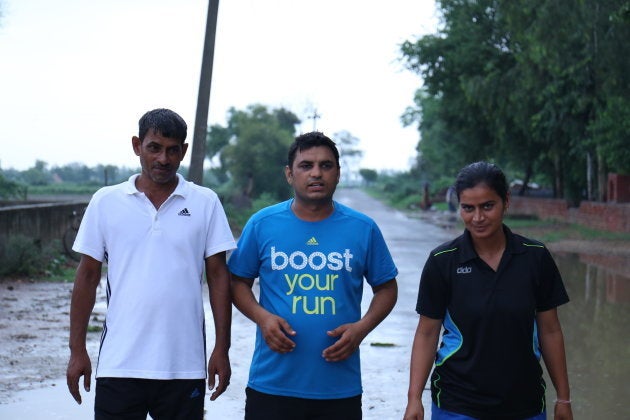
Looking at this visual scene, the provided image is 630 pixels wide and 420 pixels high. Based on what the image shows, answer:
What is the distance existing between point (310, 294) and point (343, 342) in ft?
0.78

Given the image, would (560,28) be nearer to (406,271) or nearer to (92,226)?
(406,271)

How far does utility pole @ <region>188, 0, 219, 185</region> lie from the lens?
42.2 feet

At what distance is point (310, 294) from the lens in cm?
381

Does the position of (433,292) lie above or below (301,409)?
above

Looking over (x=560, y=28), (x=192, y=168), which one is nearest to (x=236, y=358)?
(x=192, y=168)

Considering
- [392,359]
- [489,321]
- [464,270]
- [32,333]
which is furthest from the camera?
[32,333]

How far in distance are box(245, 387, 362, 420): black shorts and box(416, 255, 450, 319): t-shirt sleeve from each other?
1.68ft

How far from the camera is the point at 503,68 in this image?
112 feet

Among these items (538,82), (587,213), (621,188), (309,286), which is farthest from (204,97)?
(587,213)

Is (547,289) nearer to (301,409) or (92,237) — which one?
(301,409)

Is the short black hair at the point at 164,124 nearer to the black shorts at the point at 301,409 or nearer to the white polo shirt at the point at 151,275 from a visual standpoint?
the white polo shirt at the point at 151,275

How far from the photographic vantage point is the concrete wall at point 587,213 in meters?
27.6

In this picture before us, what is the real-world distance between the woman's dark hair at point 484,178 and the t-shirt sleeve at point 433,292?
1.06 feet

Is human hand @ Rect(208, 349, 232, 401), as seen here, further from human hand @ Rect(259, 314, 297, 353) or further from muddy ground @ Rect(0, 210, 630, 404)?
muddy ground @ Rect(0, 210, 630, 404)
